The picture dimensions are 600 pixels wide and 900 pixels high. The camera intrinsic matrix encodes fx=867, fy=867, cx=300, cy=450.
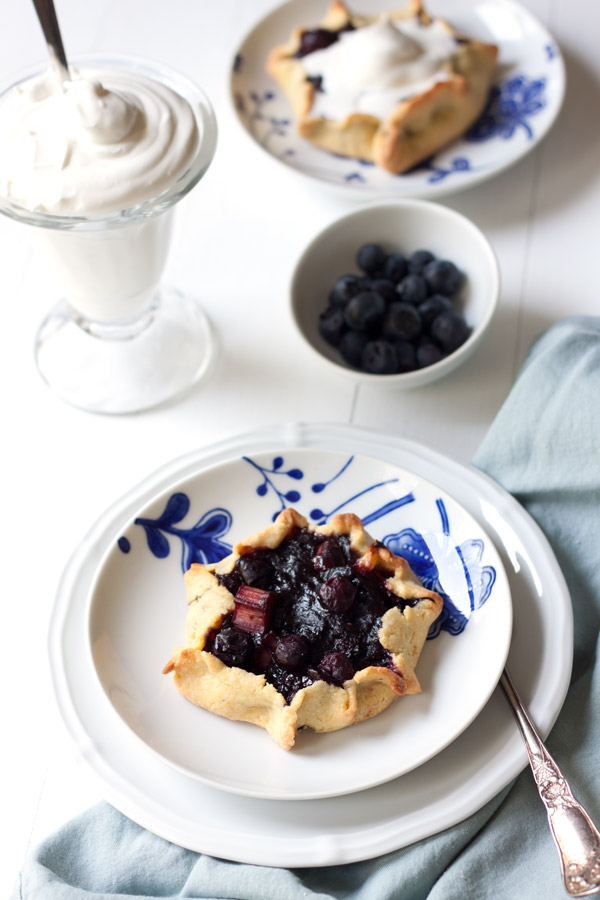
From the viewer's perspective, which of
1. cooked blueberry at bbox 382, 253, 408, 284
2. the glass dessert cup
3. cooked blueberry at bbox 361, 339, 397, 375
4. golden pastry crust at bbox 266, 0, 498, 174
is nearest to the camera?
the glass dessert cup

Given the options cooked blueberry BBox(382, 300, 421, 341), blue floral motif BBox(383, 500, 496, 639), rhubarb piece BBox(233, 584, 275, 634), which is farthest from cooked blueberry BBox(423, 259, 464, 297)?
rhubarb piece BBox(233, 584, 275, 634)

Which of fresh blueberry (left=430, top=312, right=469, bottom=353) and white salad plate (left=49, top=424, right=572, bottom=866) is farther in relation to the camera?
fresh blueberry (left=430, top=312, right=469, bottom=353)

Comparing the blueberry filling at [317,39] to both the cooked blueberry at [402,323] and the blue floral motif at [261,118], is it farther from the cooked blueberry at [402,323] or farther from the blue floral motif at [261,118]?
the cooked blueberry at [402,323]

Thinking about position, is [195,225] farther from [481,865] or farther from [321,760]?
[481,865]

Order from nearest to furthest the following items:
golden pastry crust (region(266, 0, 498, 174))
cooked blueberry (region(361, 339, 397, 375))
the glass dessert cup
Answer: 1. the glass dessert cup
2. cooked blueberry (region(361, 339, 397, 375))
3. golden pastry crust (region(266, 0, 498, 174))

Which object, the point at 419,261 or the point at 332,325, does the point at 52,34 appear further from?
the point at 419,261

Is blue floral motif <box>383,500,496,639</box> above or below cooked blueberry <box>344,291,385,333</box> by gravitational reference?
below

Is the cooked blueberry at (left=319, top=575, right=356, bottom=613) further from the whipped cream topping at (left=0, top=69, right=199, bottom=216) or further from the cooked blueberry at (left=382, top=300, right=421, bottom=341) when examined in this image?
the whipped cream topping at (left=0, top=69, right=199, bottom=216)
